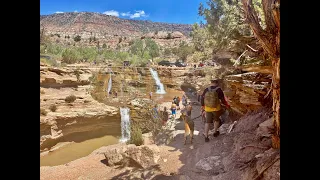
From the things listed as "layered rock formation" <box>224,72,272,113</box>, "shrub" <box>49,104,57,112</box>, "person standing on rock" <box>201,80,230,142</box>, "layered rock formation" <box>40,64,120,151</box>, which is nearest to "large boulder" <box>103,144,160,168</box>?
"person standing on rock" <box>201,80,230,142</box>

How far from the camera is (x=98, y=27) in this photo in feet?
154

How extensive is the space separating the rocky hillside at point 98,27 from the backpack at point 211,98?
114ft

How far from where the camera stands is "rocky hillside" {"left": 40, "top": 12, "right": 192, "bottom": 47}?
4016cm

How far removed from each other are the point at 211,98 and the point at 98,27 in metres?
46.1

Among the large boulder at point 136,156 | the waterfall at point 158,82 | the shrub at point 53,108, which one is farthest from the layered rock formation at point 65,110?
the waterfall at point 158,82

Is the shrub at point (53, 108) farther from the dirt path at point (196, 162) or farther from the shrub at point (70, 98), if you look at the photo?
the dirt path at point (196, 162)

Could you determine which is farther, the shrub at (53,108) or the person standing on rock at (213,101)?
the shrub at (53,108)

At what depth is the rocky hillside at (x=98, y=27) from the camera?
40.2 metres

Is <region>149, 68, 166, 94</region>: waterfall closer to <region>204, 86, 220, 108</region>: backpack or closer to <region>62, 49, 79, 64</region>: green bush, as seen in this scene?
<region>62, 49, 79, 64</region>: green bush

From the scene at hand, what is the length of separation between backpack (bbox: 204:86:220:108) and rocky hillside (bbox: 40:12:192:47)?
114 feet
